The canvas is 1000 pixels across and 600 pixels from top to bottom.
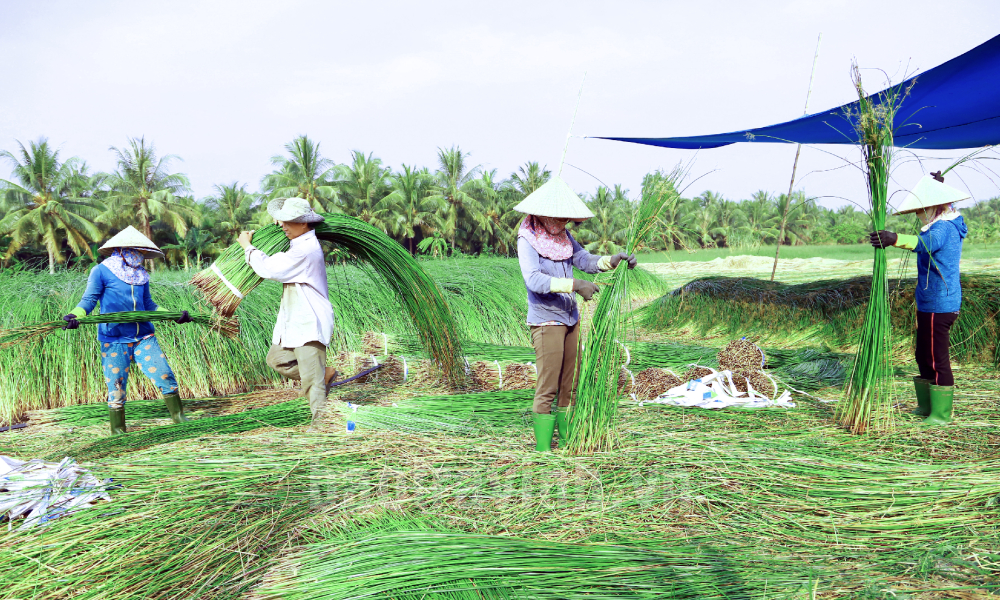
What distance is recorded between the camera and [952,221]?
11.0 feet

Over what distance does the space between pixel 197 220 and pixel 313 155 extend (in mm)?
7526

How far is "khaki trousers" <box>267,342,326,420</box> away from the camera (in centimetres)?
351

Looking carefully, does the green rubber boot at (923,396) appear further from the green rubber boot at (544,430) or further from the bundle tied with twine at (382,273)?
the bundle tied with twine at (382,273)

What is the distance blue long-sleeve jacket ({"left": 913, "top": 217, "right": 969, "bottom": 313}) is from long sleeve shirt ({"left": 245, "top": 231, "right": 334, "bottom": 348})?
3.34m

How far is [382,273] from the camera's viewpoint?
14.1 ft

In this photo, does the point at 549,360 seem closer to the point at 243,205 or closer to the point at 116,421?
the point at 116,421

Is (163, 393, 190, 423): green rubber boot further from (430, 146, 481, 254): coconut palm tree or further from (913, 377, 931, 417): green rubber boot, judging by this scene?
(430, 146, 481, 254): coconut palm tree

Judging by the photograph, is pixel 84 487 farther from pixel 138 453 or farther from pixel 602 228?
pixel 602 228

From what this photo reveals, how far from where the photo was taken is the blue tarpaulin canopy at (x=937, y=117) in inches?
A: 180

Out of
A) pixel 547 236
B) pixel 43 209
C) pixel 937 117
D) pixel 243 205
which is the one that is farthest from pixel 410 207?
pixel 547 236

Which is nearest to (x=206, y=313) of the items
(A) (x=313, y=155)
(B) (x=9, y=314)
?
(B) (x=9, y=314)

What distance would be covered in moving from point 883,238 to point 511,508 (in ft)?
7.71

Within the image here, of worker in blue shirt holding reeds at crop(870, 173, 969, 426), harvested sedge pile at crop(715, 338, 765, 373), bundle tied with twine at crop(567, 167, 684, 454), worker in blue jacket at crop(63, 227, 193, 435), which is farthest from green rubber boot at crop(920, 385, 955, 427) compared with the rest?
worker in blue jacket at crop(63, 227, 193, 435)

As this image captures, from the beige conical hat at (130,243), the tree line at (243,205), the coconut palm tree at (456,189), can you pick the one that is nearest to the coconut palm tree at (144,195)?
the tree line at (243,205)
